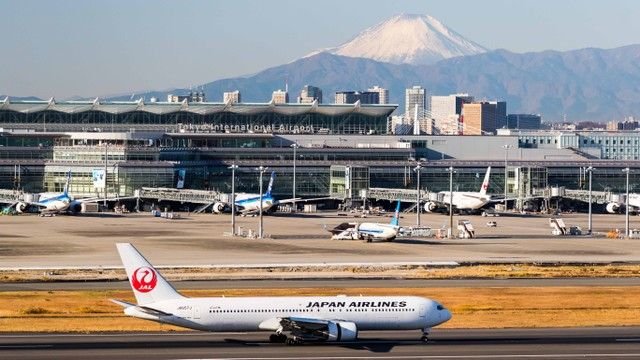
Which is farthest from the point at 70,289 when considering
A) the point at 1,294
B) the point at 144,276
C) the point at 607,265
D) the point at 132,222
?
the point at 132,222

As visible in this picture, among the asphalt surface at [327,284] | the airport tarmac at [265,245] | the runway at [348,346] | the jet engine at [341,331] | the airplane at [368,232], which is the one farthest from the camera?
the airplane at [368,232]

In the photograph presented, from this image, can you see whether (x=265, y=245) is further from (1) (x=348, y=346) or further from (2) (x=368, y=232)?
(1) (x=348, y=346)

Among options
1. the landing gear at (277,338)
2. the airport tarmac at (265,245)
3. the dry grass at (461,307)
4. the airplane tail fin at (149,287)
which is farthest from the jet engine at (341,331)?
the airport tarmac at (265,245)

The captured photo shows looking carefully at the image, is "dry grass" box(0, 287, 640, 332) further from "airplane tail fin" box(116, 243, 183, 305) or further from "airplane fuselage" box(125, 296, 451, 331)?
"airplane fuselage" box(125, 296, 451, 331)

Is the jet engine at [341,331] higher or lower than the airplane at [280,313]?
lower

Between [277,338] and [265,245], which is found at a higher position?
[265,245]

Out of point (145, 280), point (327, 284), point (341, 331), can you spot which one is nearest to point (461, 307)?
point (327, 284)

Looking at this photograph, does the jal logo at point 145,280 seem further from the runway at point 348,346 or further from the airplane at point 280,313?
the runway at point 348,346
